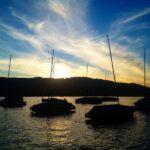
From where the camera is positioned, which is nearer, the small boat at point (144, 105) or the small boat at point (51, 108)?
the small boat at point (51, 108)

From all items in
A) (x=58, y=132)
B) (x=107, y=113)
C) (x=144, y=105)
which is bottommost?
(x=58, y=132)

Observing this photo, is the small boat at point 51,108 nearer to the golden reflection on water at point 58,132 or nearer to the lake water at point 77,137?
the golden reflection on water at point 58,132

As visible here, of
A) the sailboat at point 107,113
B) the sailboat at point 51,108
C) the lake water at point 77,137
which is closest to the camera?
the lake water at point 77,137

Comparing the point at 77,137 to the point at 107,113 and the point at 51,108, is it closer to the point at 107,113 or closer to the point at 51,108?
the point at 107,113

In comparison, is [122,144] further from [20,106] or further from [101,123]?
[20,106]

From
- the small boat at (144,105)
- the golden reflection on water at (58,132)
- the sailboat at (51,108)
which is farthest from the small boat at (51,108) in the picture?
the small boat at (144,105)

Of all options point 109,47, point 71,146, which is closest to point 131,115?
point 109,47

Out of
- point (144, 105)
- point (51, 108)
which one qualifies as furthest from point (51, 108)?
point (144, 105)

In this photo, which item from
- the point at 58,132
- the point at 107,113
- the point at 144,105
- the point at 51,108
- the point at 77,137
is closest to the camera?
the point at 77,137

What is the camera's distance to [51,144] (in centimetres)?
4012

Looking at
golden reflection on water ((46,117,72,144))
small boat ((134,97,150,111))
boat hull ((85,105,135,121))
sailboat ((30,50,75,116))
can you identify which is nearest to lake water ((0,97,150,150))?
golden reflection on water ((46,117,72,144))

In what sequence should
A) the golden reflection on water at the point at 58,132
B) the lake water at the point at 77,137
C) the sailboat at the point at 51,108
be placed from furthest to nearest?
→ 1. the sailboat at the point at 51,108
2. the golden reflection on water at the point at 58,132
3. the lake water at the point at 77,137

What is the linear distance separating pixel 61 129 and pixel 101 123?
8969mm

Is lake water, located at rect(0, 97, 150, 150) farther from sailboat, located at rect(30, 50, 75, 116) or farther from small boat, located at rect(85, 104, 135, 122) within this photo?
A: sailboat, located at rect(30, 50, 75, 116)
